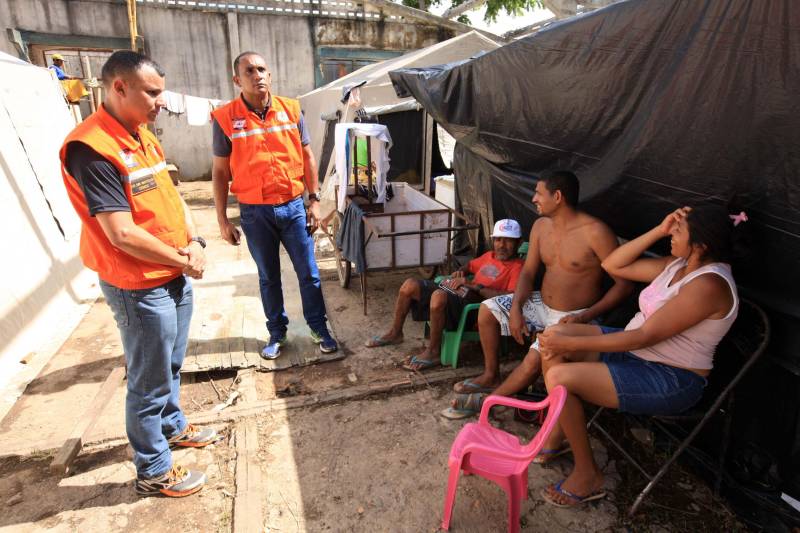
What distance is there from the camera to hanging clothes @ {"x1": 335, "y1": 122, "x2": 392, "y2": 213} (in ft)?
14.6

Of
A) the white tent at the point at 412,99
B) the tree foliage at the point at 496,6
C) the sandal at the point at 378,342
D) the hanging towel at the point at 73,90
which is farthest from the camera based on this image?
the tree foliage at the point at 496,6

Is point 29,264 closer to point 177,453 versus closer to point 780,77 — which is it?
point 177,453

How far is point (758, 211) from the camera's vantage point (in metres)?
1.95

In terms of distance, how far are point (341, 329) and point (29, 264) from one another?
289cm

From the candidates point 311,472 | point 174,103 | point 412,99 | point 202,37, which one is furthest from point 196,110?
point 311,472

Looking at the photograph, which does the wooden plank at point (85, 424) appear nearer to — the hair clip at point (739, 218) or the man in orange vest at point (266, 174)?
the man in orange vest at point (266, 174)

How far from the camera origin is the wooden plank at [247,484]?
2211 millimetres

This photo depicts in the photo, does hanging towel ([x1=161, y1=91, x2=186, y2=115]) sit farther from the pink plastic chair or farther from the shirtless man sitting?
the pink plastic chair

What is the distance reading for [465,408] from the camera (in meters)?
2.93

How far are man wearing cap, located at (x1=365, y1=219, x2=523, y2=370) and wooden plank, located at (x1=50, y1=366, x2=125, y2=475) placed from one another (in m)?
2.09

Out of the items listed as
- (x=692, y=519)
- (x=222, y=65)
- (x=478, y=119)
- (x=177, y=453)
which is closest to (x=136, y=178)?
(x=177, y=453)

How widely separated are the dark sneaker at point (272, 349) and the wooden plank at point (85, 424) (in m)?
1.01

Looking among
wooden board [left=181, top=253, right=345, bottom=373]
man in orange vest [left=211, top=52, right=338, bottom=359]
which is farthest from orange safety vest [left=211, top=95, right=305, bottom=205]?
wooden board [left=181, top=253, right=345, bottom=373]

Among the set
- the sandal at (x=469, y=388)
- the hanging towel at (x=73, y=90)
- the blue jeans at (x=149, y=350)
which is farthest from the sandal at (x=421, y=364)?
the hanging towel at (x=73, y=90)
